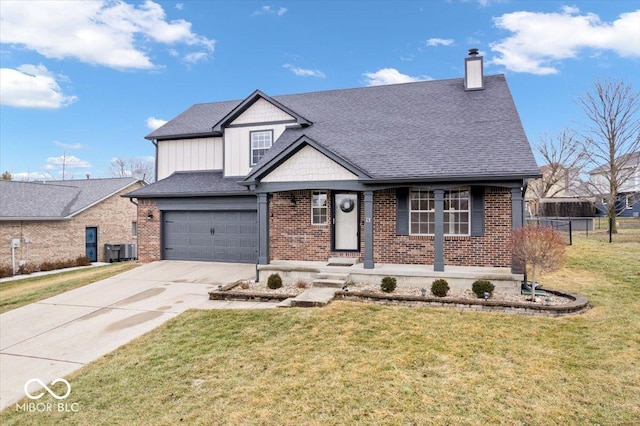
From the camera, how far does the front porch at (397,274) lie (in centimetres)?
897

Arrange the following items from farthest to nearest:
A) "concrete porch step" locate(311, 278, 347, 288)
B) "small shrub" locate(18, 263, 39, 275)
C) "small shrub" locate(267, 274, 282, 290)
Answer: "small shrub" locate(18, 263, 39, 275) < "small shrub" locate(267, 274, 282, 290) < "concrete porch step" locate(311, 278, 347, 288)

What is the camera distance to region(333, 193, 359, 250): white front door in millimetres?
11711

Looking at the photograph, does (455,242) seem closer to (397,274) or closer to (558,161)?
(397,274)

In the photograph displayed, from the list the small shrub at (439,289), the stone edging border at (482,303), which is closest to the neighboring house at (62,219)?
the stone edging border at (482,303)

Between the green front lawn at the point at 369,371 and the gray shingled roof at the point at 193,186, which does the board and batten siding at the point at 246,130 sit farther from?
the green front lawn at the point at 369,371

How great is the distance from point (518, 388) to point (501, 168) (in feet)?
20.1

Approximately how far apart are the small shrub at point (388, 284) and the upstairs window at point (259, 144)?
7521mm

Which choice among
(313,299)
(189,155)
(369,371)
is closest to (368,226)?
(313,299)

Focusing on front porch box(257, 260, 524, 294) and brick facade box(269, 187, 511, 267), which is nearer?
front porch box(257, 260, 524, 294)

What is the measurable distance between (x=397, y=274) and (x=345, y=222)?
9.20ft

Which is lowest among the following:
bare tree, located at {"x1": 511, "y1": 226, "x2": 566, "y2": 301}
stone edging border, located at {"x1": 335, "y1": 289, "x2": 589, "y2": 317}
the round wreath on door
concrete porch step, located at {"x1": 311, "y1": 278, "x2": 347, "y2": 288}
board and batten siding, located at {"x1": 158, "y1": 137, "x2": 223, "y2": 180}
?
stone edging border, located at {"x1": 335, "y1": 289, "x2": 589, "y2": 317}

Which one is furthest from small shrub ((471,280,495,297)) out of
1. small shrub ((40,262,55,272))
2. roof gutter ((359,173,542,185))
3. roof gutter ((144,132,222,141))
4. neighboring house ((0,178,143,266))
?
neighboring house ((0,178,143,266))

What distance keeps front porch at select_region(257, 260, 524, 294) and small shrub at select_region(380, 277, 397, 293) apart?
601mm

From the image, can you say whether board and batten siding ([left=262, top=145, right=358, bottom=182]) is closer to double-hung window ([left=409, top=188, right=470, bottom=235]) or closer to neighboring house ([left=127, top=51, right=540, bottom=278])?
neighboring house ([left=127, top=51, right=540, bottom=278])
